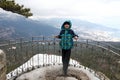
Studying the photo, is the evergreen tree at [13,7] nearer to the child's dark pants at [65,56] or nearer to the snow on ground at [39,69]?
the snow on ground at [39,69]

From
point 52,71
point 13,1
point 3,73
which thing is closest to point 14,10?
point 13,1

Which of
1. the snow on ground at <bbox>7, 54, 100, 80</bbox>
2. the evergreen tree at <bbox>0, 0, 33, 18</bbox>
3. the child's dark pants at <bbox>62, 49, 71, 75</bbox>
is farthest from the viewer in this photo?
the evergreen tree at <bbox>0, 0, 33, 18</bbox>

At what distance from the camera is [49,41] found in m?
12.4

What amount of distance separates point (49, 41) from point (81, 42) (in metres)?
1.46

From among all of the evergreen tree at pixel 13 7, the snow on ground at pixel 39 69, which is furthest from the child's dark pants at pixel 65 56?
the evergreen tree at pixel 13 7

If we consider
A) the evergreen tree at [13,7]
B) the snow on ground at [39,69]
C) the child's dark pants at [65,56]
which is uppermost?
the evergreen tree at [13,7]

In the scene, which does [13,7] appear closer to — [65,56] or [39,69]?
[39,69]

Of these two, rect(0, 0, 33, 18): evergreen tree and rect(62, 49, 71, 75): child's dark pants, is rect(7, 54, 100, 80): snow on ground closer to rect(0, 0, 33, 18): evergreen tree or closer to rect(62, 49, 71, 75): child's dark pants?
rect(62, 49, 71, 75): child's dark pants

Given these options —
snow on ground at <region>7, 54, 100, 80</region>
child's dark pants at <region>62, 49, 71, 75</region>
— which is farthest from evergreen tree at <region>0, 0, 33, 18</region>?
child's dark pants at <region>62, 49, 71, 75</region>

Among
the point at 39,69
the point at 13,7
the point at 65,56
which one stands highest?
the point at 13,7

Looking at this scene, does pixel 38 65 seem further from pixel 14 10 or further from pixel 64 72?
pixel 14 10

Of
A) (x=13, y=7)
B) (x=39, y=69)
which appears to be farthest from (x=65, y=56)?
(x=13, y=7)

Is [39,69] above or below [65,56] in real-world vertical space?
below

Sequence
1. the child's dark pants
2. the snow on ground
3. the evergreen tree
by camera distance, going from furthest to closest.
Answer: the evergreen tree < the snow on ground < the child's dark pants
